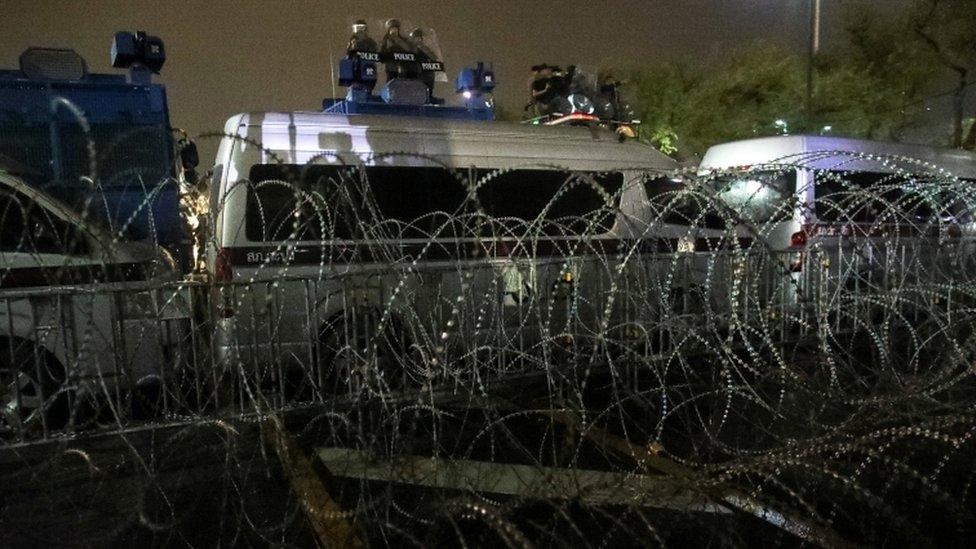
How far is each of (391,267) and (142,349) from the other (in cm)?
218

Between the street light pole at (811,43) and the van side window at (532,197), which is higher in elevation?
the street light pole at (811,43)

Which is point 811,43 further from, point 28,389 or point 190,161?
point 28,389

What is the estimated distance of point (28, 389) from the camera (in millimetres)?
5414

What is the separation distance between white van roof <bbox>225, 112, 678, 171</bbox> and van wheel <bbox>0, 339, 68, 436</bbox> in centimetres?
228

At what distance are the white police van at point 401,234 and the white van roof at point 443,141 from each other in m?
0.01

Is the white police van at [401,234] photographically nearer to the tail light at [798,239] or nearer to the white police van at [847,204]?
the white police van at [847,204]

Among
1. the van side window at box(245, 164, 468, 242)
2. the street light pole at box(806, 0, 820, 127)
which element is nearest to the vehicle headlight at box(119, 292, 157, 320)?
the van side window at box(245, 164, 468, 242)

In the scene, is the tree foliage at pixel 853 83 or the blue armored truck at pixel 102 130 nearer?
the blue armored truck at pixel 102 130

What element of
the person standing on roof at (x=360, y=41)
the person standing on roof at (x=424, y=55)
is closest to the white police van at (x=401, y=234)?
the person standing on roof at (x=424, y=55)

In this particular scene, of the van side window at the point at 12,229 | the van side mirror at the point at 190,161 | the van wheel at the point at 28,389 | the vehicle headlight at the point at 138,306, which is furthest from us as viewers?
the van side mirror at the point at 190,161

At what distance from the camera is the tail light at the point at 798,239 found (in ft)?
26.5

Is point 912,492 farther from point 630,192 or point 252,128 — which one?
point 252,128

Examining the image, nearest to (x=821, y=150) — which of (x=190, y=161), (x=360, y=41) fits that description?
(x=360, y=41)

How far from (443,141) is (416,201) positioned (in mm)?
702
